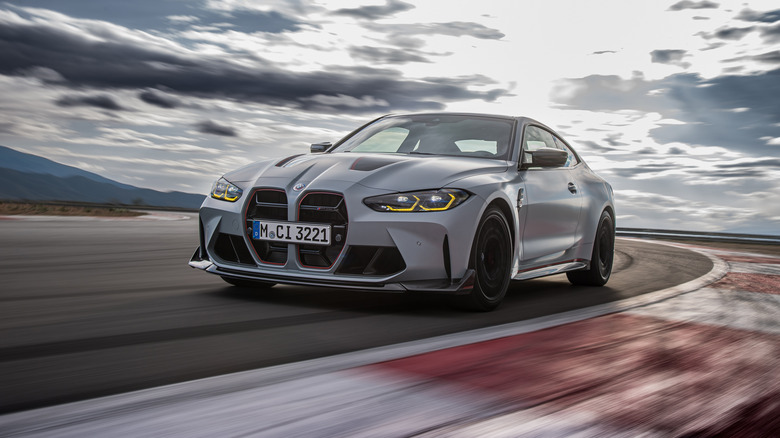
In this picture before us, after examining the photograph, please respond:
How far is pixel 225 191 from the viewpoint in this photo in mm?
5445

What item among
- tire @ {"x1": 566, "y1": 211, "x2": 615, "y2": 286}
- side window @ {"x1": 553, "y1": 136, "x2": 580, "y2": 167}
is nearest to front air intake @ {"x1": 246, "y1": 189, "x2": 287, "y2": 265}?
side window @ {"x1": 553, "y1": 136, "x2": 580, "y2": 167}

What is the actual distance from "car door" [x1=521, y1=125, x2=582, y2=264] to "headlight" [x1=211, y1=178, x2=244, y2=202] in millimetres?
2100

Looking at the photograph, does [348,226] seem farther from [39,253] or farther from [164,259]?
[39,253]

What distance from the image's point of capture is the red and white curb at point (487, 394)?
247 centimetres

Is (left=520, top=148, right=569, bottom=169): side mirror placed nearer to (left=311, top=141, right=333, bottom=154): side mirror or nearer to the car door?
the car door

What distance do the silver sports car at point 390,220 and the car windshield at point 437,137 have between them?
0.03 m

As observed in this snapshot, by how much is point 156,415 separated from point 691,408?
190cm

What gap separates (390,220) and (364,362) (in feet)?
4.89

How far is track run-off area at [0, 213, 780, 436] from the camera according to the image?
102 inches

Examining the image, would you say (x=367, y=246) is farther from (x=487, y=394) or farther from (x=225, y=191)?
(x=487, y=394)

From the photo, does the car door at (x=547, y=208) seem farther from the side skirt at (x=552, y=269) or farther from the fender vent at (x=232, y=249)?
the fender vent at (x=232, y=249)

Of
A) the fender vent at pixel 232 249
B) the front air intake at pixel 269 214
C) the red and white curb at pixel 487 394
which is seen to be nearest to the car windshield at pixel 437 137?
the front air intake at pixel 269 214

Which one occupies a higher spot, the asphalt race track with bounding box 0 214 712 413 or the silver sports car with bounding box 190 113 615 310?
the silver sports car with bounding box 190 113 615 310

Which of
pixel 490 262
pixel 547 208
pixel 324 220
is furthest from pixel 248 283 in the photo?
pixel 547 208
